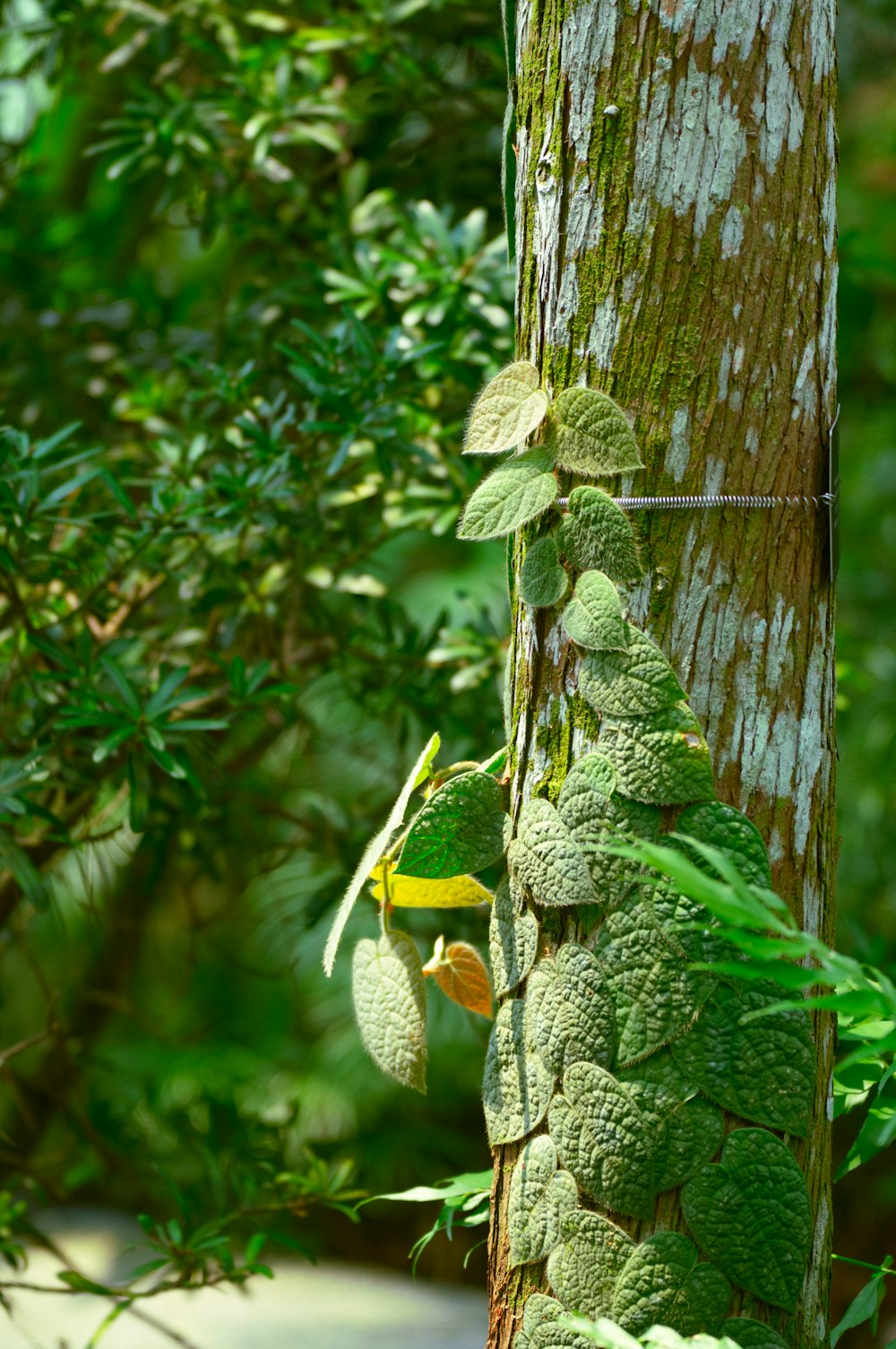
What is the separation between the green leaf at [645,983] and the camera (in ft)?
2.23

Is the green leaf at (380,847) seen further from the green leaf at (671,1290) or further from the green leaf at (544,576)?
the green leaf at (671,1290)

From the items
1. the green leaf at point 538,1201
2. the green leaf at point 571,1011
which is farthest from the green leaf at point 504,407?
the green leaf at point 538,1201

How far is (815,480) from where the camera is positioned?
0.74m

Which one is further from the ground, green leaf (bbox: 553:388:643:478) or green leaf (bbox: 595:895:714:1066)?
green leaf (bbox: 553:388:643:478)

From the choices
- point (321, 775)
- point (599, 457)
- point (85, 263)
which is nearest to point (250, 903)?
point (321, 775)

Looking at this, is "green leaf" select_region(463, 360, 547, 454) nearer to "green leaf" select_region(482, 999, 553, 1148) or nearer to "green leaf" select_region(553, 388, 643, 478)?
"green leaf" select_region(553, 388, 643, 478)

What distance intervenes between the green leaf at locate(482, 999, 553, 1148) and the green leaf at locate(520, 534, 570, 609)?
0.83ft

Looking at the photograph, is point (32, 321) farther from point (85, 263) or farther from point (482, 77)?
point (482, 77)

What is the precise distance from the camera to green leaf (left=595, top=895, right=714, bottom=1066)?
2.23 feet

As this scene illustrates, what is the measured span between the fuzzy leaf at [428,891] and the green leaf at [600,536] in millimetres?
236

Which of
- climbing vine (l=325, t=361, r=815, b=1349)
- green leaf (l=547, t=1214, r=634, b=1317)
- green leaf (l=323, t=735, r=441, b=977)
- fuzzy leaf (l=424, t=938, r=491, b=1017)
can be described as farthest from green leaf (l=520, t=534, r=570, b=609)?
green leaf (l=547, t=1214, r=634, b=1317)

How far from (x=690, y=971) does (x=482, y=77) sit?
1.31 meters

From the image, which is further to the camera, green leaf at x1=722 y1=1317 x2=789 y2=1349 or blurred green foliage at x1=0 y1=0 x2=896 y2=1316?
blurred green foliage at x1=0 y1=0 x2=896 y2=1316

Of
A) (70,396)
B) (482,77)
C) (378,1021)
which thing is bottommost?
(378,1021)
